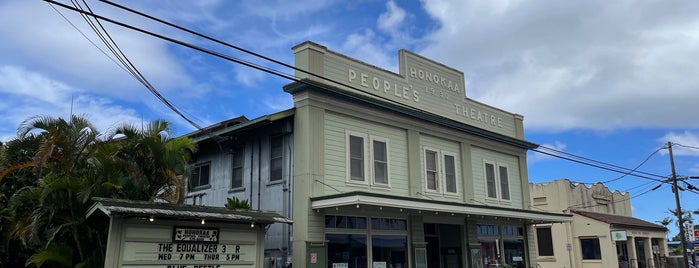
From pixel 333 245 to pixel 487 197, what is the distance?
8.36 metres

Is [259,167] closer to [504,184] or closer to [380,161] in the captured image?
[380,161]

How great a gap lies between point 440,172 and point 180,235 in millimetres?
10901

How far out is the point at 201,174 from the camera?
2081 cm

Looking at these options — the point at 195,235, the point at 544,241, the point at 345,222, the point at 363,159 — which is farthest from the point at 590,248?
the point at 195,235

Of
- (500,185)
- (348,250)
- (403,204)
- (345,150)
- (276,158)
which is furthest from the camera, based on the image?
(500,185)

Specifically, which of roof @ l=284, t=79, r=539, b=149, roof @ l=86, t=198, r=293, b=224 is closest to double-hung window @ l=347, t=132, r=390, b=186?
roof @ l=284, t=79, r=539, b=149

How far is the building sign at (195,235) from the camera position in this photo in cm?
1158

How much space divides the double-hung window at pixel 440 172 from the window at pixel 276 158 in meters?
5.44

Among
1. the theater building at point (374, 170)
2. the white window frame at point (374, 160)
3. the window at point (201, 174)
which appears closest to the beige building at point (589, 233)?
the theater building at point (374, 170)

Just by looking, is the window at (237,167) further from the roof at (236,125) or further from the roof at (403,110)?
the roof at (403,110)

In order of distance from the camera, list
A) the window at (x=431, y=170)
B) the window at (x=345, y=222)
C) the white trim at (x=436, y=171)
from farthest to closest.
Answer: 1. the window at (x=431, y=170)
2. the white trim at (x=436, y=171)
3. the window at (x=345, y=222)

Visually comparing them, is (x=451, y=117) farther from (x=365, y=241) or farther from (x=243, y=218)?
(x=243, y=218)

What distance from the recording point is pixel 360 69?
18312 millimetres

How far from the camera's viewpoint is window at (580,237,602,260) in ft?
102
